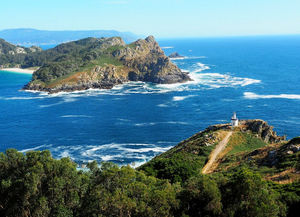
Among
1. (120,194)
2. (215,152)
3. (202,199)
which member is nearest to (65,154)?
(215,152)

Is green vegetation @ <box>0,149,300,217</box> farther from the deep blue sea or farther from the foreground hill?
the deep blue sea

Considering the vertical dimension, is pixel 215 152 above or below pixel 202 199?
below

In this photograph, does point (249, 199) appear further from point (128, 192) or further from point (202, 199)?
point (128, 192)

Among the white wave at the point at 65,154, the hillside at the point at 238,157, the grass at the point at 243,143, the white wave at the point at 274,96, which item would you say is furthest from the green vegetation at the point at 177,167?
the white wave at the point at 274,96

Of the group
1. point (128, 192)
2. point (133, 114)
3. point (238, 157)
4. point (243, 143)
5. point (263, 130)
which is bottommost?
point (133, 114)

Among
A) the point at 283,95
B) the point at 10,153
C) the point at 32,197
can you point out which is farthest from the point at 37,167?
the point at 283,95

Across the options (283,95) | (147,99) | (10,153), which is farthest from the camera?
(147,99)

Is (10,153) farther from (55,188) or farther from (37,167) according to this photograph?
(55,188)
